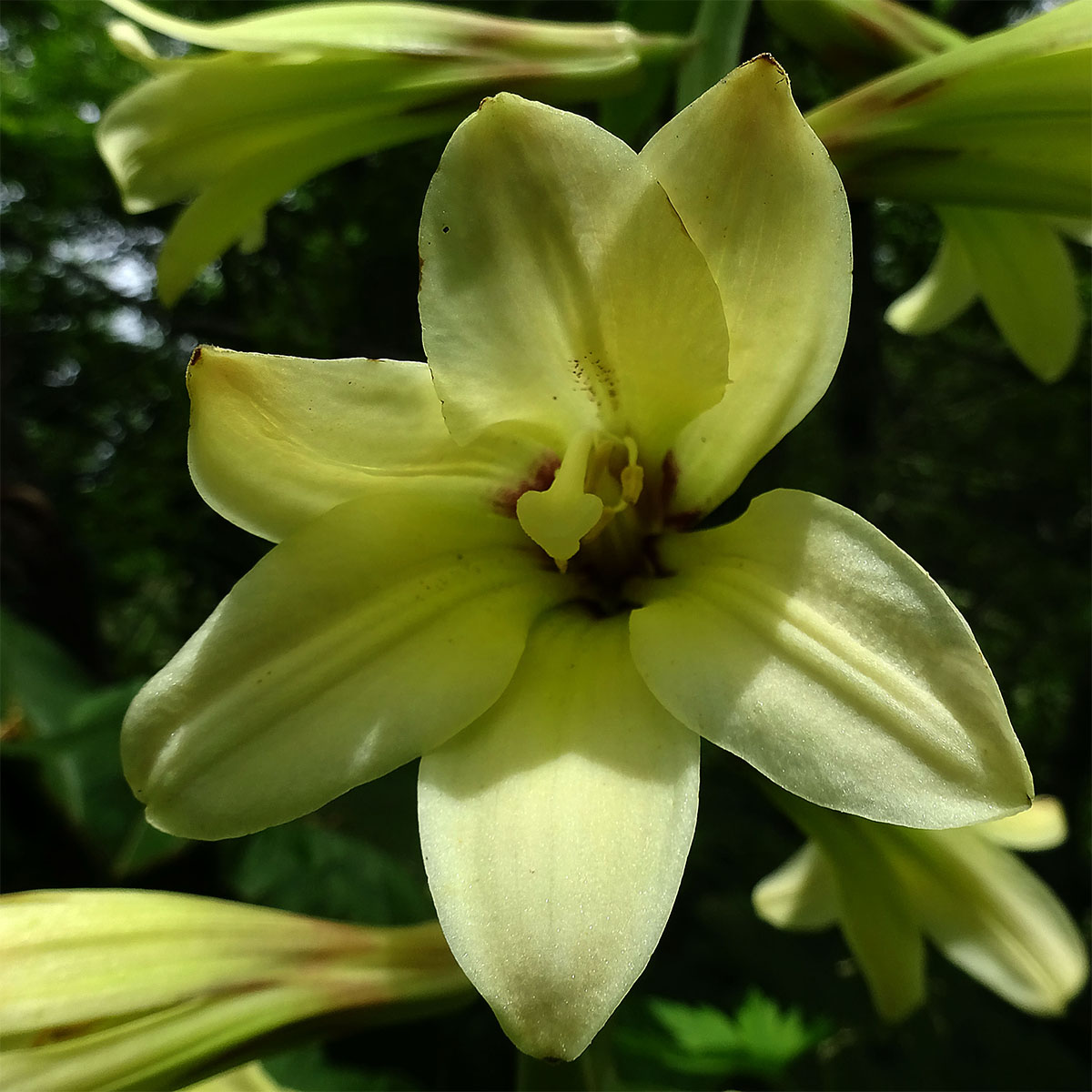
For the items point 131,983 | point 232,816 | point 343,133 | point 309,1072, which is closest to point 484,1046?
point 309,1072

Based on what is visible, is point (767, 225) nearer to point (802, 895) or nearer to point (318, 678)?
point (318, 678)

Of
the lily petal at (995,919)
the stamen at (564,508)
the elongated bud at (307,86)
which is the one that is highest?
the elongated bud at (307,86)

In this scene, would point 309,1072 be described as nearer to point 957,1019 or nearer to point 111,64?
point 957,1019

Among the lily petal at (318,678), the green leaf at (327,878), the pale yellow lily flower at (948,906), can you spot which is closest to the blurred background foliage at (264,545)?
the green leaf at (327,878)

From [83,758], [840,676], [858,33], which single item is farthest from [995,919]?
[83,758]

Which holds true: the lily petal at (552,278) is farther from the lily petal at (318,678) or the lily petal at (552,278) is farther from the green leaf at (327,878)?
the green leaf at (327,878)

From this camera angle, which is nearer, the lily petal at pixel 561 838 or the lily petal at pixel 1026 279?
the lily petal at pixel 561 838

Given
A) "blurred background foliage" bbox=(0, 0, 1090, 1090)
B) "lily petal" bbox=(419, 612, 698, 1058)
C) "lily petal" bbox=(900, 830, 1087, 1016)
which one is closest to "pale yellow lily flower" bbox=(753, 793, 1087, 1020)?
"lily petal" bbox=(900, 830, 1087, 1016)
